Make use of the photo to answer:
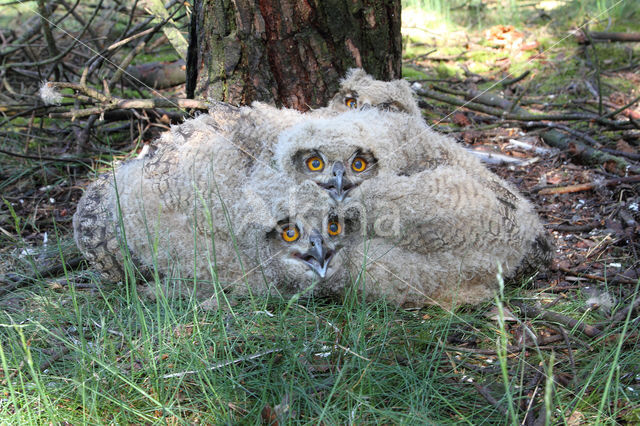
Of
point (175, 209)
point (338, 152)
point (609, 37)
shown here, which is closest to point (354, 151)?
point (338, 152)

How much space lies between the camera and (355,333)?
2420mm

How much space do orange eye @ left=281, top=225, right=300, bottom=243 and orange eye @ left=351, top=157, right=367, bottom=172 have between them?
0.40 metres

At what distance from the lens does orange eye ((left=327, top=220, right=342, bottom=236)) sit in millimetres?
2760

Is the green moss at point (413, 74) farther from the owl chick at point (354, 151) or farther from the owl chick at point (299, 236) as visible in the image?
the owl chick at point (299, 236)

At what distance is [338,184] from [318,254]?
1.07ft

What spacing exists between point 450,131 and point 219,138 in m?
2.32

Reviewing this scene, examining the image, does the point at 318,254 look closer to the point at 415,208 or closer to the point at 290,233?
the point at 290,233

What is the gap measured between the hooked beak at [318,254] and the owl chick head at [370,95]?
41.3 inches

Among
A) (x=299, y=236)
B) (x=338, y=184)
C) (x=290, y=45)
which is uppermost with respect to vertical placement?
(x=290, y=45)

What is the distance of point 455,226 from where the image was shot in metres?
2.75

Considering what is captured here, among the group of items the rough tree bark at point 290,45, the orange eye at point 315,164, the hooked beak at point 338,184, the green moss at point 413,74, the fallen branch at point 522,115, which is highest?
the rough tree bark at point 290,45

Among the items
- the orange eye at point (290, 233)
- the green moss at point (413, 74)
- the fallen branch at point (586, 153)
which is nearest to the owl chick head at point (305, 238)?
the orange eye at point (290, 233)

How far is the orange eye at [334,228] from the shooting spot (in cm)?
276

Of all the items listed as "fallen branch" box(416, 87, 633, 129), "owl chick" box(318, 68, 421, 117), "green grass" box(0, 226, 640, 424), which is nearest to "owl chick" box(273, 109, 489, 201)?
"owl chick" box(318, 68, 421, 117)
